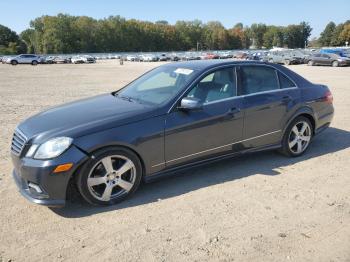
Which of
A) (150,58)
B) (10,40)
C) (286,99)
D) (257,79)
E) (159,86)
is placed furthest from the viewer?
(10,40)

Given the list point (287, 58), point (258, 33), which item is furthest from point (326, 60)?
point (258, 33)

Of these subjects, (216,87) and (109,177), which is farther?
(216,87)

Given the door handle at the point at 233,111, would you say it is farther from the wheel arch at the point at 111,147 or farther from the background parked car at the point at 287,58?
the background parked car at the point at 287,58

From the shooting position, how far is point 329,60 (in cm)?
3428

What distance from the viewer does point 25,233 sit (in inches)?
150

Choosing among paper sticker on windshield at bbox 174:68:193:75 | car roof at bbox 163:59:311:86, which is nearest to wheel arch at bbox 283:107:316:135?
car roof at bbox 163:59:311:86

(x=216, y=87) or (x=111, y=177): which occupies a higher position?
(x=216, y=87)

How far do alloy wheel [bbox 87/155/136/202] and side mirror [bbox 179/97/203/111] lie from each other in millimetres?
956

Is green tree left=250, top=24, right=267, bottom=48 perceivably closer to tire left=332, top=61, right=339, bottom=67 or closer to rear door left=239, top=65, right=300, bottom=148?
tire left=332, top=61, right=339, bottom=67

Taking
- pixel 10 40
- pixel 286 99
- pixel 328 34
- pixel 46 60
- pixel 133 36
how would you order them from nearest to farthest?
pixel 286 99
pixel 46 60
pixel 10 40
pixel 133 36
pixel 328 34

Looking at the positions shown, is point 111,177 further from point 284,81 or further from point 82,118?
point 284,81

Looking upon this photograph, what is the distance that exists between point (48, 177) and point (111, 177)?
0.71 m

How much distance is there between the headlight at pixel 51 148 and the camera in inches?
157

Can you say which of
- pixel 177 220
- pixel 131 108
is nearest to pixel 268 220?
pixel 177 220
